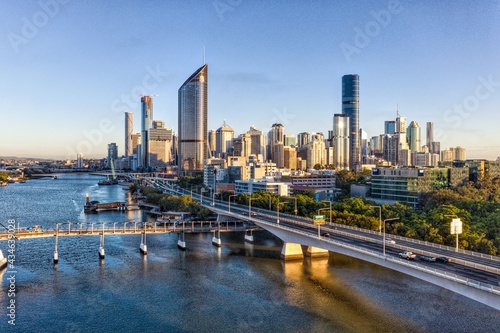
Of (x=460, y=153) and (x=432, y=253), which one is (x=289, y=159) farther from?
(x=432, y=253)

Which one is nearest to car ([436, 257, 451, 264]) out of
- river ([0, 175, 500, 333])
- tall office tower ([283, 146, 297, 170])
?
river ([0, 175, 500, 333])

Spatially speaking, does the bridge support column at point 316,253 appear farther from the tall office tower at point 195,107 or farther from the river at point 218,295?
the tall office tower at point 195,107

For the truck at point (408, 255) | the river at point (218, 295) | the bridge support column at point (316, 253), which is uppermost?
the truck at point (408, 255)

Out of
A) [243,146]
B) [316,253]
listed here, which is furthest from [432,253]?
[243,146]

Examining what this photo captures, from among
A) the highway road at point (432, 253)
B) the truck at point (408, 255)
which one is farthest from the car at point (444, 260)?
the truck at point (408, 255)

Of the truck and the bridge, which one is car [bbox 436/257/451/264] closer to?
the bridge

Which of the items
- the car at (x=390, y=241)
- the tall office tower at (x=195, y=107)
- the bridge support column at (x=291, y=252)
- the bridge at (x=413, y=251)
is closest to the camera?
the bridge at (x=413, y=251)

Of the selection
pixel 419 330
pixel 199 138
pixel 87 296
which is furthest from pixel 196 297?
pixel 199 138
